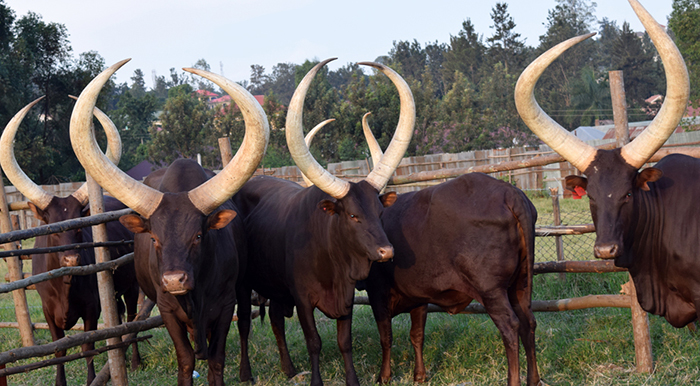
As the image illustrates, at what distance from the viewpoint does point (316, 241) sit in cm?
495

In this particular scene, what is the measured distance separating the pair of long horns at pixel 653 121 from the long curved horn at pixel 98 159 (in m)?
2.56

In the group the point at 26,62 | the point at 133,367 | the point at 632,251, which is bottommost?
the point at 133,367

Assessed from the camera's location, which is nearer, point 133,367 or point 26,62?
point 133,367

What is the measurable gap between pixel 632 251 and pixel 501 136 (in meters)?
24.8

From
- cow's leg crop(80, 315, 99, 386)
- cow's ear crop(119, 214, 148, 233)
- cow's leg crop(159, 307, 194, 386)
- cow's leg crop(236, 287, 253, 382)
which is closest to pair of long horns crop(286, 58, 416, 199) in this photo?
cow's ear crop(119, 214, 148, 233)

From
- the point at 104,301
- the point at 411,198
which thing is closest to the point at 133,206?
the point at 104,301

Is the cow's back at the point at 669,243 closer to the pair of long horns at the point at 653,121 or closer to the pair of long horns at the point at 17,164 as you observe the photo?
the pair of long horns at the point at 653,121

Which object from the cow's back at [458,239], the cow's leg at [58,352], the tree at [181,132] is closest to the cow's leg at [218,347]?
the cow's back at [458,239]

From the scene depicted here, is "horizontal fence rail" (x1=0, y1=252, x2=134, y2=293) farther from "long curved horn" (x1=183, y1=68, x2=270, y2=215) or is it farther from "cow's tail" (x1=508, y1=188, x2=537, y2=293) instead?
"cow's tail" (x1=508, y1=188, x2=537, y2=293)

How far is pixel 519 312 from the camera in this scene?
4.56 meters

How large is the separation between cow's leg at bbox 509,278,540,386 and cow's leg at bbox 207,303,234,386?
214cm

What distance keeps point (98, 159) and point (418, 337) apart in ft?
9.48

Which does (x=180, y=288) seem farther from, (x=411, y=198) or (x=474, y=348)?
(x=474, y=348)

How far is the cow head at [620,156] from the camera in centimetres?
371
